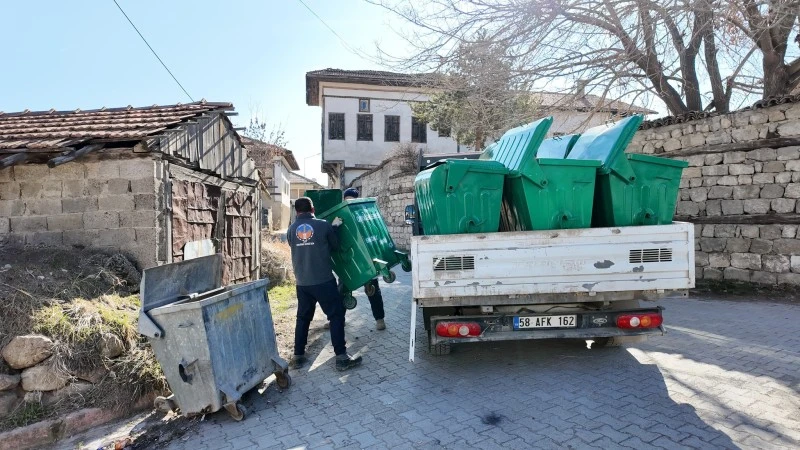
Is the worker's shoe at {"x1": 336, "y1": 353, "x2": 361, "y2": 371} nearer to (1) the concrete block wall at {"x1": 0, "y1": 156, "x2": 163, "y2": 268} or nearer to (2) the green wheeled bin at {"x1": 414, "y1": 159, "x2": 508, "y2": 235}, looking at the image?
(2) the green wheeled bin at {"x1": 414, "y1": 159, "x2": 508, "y2": 235}

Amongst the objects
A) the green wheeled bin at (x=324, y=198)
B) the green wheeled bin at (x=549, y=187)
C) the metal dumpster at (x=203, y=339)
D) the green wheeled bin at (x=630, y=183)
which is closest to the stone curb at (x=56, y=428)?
the metal dumpster at (x=203, y=339)

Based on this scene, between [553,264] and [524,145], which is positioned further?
[524,145]

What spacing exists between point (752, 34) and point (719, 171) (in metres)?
2.35

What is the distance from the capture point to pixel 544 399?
12.3ft

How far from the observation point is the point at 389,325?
664cm

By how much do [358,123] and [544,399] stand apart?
2185cm

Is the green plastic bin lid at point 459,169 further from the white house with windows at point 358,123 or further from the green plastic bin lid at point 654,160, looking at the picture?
the white house with windows at point 358,123

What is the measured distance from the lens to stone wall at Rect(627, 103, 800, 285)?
717 cm

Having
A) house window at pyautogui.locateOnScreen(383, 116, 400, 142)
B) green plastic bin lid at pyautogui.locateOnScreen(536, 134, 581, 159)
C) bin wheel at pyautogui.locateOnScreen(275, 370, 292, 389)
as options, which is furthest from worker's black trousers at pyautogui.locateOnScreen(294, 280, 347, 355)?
house window at pyautogui.locateOnScreen(383, 116, 400, 142)

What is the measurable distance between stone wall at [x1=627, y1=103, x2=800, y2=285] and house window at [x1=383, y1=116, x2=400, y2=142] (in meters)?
17.0

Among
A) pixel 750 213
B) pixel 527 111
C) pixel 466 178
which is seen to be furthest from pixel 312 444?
pixel 527 111

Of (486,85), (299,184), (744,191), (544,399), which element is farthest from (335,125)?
(299,184)

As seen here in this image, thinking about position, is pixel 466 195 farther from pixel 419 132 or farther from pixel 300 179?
pixel 300 179

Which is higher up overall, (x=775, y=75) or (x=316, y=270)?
(x=775, y=75)
